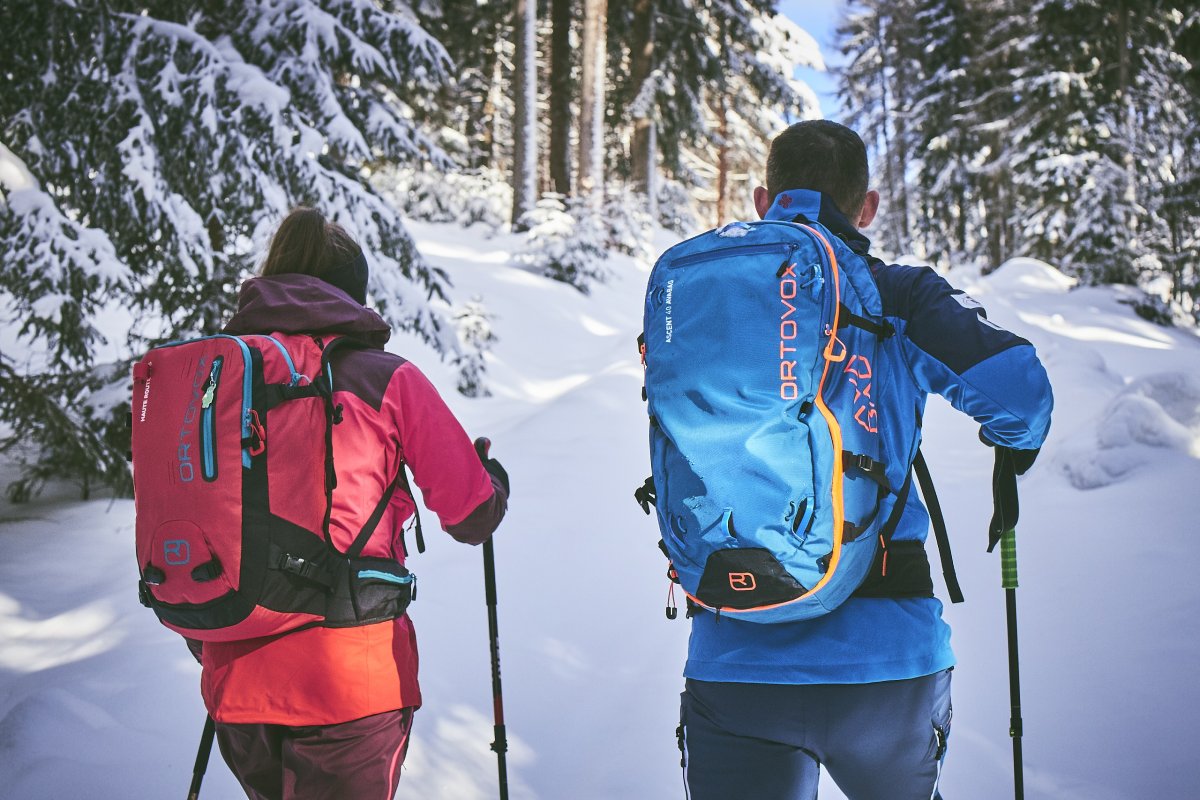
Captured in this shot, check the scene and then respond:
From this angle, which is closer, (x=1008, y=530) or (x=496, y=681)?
(x=1008, y=530)

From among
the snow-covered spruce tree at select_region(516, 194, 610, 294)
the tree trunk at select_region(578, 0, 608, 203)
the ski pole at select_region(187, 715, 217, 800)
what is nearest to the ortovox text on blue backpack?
the ski pole at select_region(187, 715, 217, 800)

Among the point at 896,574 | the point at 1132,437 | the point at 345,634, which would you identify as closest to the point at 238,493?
the point at 345,634

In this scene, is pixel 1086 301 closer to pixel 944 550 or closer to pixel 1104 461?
pixel 1104 461

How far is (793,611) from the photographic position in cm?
147

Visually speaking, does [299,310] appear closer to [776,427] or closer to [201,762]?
[776,427]

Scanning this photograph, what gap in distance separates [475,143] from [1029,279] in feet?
53.1

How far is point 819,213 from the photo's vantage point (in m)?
1.71

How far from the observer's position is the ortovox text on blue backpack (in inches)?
56.1

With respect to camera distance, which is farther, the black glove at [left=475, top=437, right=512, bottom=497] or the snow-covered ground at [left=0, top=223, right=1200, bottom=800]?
the snow-covered ground at [left=0, top=223, right=1200, bottom=800]

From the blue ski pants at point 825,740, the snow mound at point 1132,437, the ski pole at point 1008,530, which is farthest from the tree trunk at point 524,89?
the blue ski pants at point 825,740

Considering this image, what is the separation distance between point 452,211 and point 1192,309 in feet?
57.7

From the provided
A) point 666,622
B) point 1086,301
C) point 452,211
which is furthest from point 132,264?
point 1086,301

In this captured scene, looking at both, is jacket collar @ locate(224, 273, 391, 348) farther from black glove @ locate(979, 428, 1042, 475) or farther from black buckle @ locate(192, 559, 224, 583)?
black glove @ locate(979, 428, 1042, 475)

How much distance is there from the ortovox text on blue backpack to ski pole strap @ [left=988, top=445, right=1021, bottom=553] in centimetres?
33
